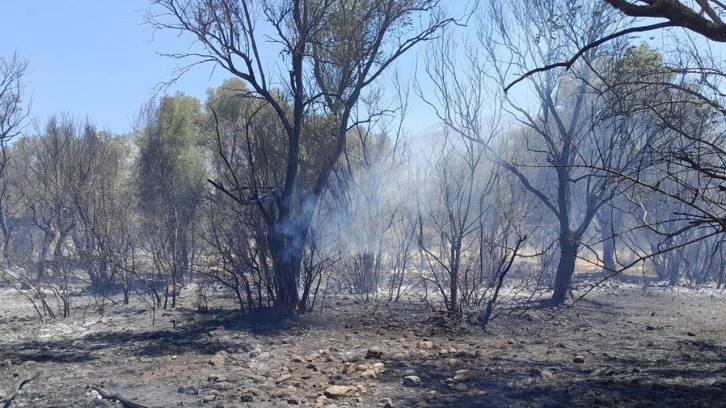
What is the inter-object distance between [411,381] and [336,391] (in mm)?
834

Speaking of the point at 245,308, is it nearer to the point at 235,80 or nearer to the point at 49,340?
the point at 49,340

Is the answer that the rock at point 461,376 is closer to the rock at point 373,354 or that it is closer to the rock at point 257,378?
the rock at point 373,354

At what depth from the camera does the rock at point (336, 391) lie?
229 inches

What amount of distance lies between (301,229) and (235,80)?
16247 mm

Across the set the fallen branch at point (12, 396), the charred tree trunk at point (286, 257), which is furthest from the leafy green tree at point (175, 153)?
the fallen branch at point (12, 396)

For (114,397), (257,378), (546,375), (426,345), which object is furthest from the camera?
(426,345)

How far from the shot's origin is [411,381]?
6.27 meters

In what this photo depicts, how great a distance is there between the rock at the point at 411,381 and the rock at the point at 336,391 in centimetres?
63

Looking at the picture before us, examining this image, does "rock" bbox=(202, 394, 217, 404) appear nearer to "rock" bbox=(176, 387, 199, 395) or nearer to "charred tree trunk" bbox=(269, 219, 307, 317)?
"rock" bbox=(176, 387, 199, 395)

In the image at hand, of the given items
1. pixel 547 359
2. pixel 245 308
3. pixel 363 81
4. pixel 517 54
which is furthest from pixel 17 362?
pixel 517 54

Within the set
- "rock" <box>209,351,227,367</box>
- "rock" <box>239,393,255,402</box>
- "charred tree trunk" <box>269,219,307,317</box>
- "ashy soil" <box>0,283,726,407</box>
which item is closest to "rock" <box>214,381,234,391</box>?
"ashy soil" <box>0,283,726,407</box>

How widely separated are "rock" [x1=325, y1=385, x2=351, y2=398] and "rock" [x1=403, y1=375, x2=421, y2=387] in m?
0.63

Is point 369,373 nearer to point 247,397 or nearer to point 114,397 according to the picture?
point 247,397

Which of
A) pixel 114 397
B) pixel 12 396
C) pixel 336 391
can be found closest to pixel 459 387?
pixel 336 391
